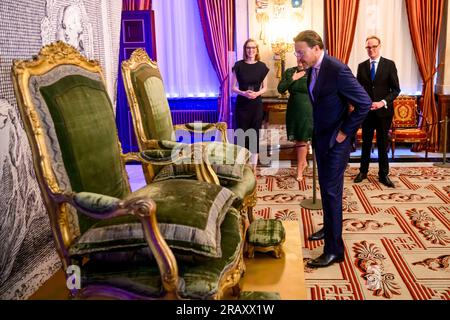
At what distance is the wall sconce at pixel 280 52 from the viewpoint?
6.62m

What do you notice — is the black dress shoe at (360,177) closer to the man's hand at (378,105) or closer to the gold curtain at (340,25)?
the man's hand at (378,105)

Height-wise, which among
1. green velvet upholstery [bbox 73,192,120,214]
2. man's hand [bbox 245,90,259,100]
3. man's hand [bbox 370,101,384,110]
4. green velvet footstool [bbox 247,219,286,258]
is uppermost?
man's hand [bbox 245,90,259,100]

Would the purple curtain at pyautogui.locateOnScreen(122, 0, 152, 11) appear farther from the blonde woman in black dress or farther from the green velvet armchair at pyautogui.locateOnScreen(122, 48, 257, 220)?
the green velvet armchair at pyautogui.locateOnScreen(122, 48, 257, 220)

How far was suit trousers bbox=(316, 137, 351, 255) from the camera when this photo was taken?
304cm

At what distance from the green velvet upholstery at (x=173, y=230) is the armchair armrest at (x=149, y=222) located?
11cm

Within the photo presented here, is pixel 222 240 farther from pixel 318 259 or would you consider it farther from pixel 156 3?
pixel 156 3

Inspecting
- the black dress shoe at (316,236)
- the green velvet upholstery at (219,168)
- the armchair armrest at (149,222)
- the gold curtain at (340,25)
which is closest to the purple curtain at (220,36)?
the gold curtain at (340,25)

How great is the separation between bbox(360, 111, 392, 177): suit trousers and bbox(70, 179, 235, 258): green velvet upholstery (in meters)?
3.54

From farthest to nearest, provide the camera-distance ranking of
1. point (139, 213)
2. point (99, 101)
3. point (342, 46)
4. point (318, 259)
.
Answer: point (342, 46) → point (318, 259) → point (99, 101) → point (139, 213)

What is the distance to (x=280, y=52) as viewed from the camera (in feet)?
21.8

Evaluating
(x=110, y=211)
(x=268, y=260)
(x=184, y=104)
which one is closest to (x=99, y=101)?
(x=110, y=211)

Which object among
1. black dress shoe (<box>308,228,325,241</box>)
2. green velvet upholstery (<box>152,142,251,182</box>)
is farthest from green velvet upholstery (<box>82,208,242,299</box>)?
black dress shoe (<box>308,228,325,241</box>)

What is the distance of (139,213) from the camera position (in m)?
1.62
